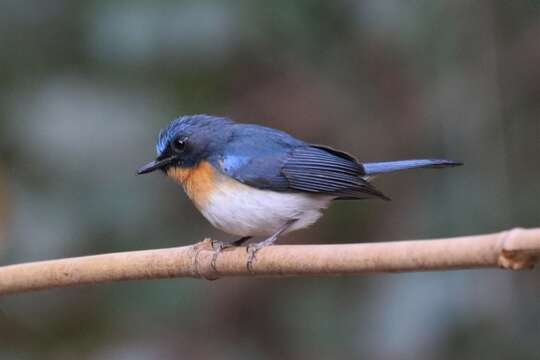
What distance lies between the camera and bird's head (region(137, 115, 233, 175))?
3.65 meters

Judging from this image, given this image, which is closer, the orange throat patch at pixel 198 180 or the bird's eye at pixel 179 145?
the orange throat patch at pixel 198 180

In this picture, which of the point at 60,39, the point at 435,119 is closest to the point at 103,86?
the point at 60,39

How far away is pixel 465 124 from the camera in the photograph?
4477 millimetres

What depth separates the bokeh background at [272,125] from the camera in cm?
407

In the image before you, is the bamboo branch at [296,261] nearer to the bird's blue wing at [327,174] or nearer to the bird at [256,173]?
the bird at [256,173]

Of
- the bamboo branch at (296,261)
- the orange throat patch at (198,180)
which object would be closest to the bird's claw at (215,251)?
the bamboo branch at (296,261)

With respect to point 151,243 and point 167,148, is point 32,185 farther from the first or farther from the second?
point 167,148

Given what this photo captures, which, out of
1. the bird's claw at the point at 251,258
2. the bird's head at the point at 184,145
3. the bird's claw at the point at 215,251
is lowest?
the bird's claw at the point at 215,251

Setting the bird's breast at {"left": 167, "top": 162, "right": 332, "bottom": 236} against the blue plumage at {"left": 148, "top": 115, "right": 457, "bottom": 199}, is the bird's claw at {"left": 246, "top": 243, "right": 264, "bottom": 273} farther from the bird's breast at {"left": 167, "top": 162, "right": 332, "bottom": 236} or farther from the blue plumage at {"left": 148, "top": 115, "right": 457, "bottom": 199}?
the blue plumage at {"left": 148, "top": 115, "right": 457, "bottom": 199}

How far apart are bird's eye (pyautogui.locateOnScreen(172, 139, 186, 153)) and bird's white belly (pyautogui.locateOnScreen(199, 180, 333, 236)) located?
257 millimetres

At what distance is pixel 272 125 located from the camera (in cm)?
516

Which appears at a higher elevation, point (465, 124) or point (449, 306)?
point (465, 124)

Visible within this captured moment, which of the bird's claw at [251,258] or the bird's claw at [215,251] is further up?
the bird's claw at [251,258]

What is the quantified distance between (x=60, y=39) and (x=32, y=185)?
0.70 metres
